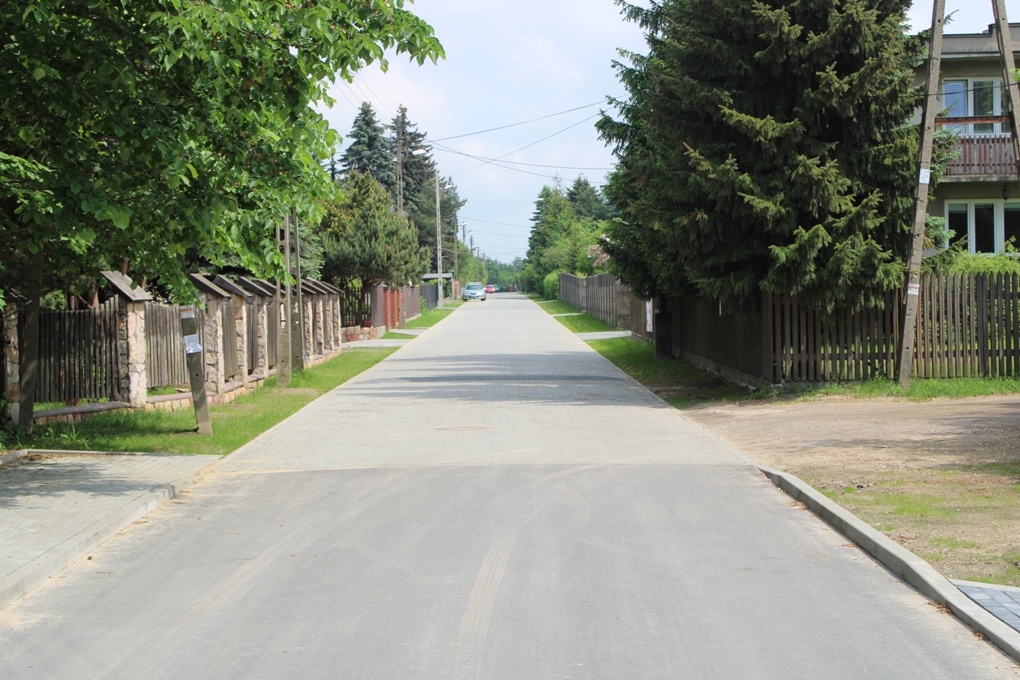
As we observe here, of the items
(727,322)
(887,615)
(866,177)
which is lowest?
(887,615)

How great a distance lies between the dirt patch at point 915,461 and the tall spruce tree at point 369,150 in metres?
76.7

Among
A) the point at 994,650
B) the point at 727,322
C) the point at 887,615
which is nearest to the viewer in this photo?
the point at 994,650

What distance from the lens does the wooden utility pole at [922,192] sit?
17.6 metres

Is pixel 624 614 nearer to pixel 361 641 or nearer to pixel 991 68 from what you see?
pixel 361 641

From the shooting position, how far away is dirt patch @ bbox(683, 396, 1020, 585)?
7.83 m

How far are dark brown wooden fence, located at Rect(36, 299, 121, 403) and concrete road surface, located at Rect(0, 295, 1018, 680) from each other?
173 inches

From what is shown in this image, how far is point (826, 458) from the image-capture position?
1214cm

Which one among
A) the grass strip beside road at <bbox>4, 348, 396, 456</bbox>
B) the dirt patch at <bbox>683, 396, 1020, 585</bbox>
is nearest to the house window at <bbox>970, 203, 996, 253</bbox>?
the dirt patch at <bbox>683, 396, 1020, 585</bbox>

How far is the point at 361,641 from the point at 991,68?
98.8 ft

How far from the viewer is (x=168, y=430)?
610 inches

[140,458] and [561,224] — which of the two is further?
[561,224]

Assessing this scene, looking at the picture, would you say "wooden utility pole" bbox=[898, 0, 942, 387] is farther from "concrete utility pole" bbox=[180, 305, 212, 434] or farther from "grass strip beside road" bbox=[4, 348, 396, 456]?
"concrete utility pole" bbox=[180, 305, 212, 434]

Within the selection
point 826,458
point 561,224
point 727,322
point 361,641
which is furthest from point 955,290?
point 561,224

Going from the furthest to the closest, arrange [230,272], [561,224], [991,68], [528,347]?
[561,224] < [528,347] < [991,68] < [230,272]
